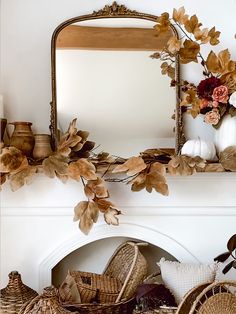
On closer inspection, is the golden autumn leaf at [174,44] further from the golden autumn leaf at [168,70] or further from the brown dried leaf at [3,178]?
the brown dried leaf at [3,178]

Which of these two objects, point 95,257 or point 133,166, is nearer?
point 133,166

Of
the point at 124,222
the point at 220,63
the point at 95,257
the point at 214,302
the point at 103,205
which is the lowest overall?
the point at 95,257

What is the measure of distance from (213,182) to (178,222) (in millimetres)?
245

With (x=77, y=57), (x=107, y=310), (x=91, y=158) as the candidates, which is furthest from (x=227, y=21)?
(x=107, y=310)

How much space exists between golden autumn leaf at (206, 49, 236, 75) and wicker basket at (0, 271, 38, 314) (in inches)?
49.1

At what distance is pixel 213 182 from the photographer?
2408mm

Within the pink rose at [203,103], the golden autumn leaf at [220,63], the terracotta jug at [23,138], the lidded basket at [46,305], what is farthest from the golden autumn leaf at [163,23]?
the lidded basket at [46,305]

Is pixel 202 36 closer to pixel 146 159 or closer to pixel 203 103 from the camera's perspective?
pixel 203 103

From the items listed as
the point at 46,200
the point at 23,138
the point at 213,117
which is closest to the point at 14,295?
the point at 46,200

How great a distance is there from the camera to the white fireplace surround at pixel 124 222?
2.41 m

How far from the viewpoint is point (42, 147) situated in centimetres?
235

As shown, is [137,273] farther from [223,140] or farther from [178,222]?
[223,140]

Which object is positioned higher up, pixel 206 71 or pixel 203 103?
pixel 206 71

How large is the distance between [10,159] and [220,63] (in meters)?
1.02
